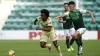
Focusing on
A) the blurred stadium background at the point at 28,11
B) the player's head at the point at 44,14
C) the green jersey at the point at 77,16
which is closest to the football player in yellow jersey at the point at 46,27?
the player's head at the point at 44,14

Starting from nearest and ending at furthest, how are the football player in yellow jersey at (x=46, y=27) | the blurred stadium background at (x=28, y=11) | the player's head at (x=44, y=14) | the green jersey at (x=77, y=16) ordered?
the player's head at (x=44, y=14)
the football player in yellow jersey at (x=46, y=27)
the green jersey at (x=77, y=16)
the blurred stadium background at (x=28, y=11)

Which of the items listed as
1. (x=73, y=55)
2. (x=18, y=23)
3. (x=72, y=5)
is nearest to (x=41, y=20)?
(x=72, y=5)

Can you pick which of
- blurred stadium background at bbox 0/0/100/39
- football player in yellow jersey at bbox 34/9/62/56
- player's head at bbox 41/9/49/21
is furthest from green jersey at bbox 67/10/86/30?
blurred stadium background at bbox 0/0/100/39

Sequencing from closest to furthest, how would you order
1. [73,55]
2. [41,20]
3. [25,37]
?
[41,20], [73,55], [25,37]

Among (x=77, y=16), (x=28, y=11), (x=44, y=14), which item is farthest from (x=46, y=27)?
(x=28, y=11)

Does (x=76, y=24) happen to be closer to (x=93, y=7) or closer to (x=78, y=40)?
(x=78, y=40)

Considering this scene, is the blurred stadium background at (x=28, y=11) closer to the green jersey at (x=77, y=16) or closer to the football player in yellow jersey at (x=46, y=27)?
the green jersey at (x=77, y=16)

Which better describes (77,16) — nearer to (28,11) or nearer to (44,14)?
(44,14)

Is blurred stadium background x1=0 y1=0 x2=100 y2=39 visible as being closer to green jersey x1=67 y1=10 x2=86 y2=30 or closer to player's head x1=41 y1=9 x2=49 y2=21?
green jersey x1=67 y1=10 x2=86 y2=30

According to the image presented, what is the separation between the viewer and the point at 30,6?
4309 centimetres

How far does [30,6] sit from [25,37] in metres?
10.8

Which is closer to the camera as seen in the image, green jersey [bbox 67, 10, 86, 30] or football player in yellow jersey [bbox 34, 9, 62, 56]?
football player in yellow jersey [bbox 34, 9, 62, 56]

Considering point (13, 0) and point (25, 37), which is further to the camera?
point (13, 0)

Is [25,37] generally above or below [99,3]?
below
